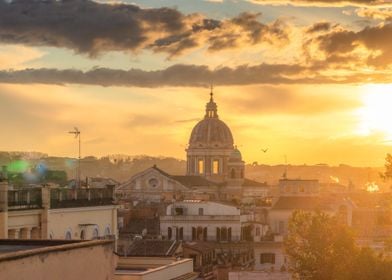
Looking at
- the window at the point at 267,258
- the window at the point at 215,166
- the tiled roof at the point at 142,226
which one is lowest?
Answer: the window at the point at 267,258

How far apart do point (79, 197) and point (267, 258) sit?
44936 mm

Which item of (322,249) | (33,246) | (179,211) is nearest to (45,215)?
(322,249)

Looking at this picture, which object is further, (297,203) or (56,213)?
(297,203)

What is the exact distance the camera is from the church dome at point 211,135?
152 m

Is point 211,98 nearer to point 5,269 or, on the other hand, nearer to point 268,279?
point 268,279

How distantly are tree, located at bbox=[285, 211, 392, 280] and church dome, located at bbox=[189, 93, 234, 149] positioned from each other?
103m

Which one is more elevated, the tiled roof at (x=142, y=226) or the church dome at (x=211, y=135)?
the church dome at (x=211, y=135)

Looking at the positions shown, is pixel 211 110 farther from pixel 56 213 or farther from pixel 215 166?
pixel 56 213

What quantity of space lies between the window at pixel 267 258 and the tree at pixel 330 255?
31669 millimetres

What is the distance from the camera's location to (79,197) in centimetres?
3741

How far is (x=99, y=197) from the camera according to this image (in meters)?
39.2

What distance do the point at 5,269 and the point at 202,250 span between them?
59.1 meters

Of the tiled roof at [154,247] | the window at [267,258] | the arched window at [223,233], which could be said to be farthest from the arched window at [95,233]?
the arched window at [223,233]

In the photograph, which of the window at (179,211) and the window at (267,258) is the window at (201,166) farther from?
the window at (267,258)
